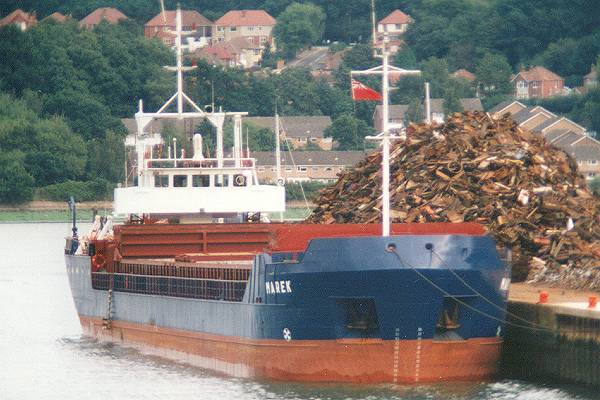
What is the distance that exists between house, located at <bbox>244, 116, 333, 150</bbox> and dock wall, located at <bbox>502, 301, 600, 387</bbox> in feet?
394

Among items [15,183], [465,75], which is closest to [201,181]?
[15,183]

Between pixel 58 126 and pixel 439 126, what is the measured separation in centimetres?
9382

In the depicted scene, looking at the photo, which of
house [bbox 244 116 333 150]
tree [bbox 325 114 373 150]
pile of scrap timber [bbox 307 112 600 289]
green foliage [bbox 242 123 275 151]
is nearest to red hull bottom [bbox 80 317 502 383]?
pile of scrap timber [bbox 307 112 600 289]

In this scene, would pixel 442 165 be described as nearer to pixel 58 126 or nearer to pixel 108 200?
pixel 108 200

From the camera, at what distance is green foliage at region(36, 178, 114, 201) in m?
137

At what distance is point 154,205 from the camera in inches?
2235

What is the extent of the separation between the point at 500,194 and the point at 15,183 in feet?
290

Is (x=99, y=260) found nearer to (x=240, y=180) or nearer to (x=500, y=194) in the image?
(x=240, y=180)

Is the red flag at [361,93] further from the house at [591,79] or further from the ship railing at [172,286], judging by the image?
the house at [591,79]

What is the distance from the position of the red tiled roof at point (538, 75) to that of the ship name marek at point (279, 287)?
5756 inches

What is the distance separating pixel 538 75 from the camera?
191 metres

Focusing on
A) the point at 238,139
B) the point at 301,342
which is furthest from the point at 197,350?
the point at 238,139

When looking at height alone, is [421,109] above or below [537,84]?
below

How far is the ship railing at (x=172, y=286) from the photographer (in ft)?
155
